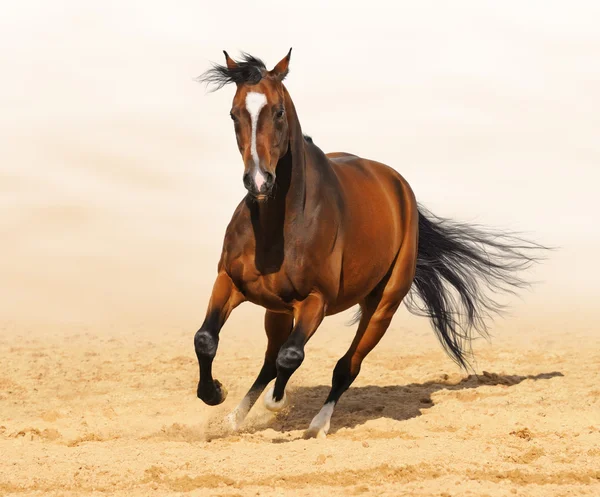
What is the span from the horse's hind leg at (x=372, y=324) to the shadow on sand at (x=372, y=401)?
36cm

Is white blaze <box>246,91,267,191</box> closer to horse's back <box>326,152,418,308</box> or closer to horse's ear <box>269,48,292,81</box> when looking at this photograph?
horse's ear <box>269,48,292,81</box>

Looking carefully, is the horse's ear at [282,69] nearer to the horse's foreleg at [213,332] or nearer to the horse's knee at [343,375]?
the horse's foreleg at [213,332]

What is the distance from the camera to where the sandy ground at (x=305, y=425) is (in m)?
4.95

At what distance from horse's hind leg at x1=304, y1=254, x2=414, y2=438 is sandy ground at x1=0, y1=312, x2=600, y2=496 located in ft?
1.18

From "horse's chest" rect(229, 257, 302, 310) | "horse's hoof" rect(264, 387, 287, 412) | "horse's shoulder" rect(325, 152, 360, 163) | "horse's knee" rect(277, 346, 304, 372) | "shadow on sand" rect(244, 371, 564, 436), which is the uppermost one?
"horse's shoulder" rect(325, 152, 360, 163)

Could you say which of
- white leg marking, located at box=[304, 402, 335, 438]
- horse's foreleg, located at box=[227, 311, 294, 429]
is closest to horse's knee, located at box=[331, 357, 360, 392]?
white leg marking, located at box=[304, 402, 335, 438]

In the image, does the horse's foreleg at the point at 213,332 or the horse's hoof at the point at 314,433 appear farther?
the horse's hoof at the point at 314,433

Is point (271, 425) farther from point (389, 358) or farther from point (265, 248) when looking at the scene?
point (389, 358)

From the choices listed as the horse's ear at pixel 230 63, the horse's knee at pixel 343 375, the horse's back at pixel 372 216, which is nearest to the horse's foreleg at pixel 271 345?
the horse's knee at pixel 343 375

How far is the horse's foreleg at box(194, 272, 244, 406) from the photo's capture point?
575 centimetres

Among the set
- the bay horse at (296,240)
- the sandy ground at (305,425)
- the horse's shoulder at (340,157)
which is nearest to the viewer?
the sandy ground at (305,425)

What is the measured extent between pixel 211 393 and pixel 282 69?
2097 millimetres

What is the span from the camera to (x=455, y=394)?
27.1 feet

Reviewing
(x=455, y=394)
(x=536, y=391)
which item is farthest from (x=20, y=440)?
(x=536, y=391)
